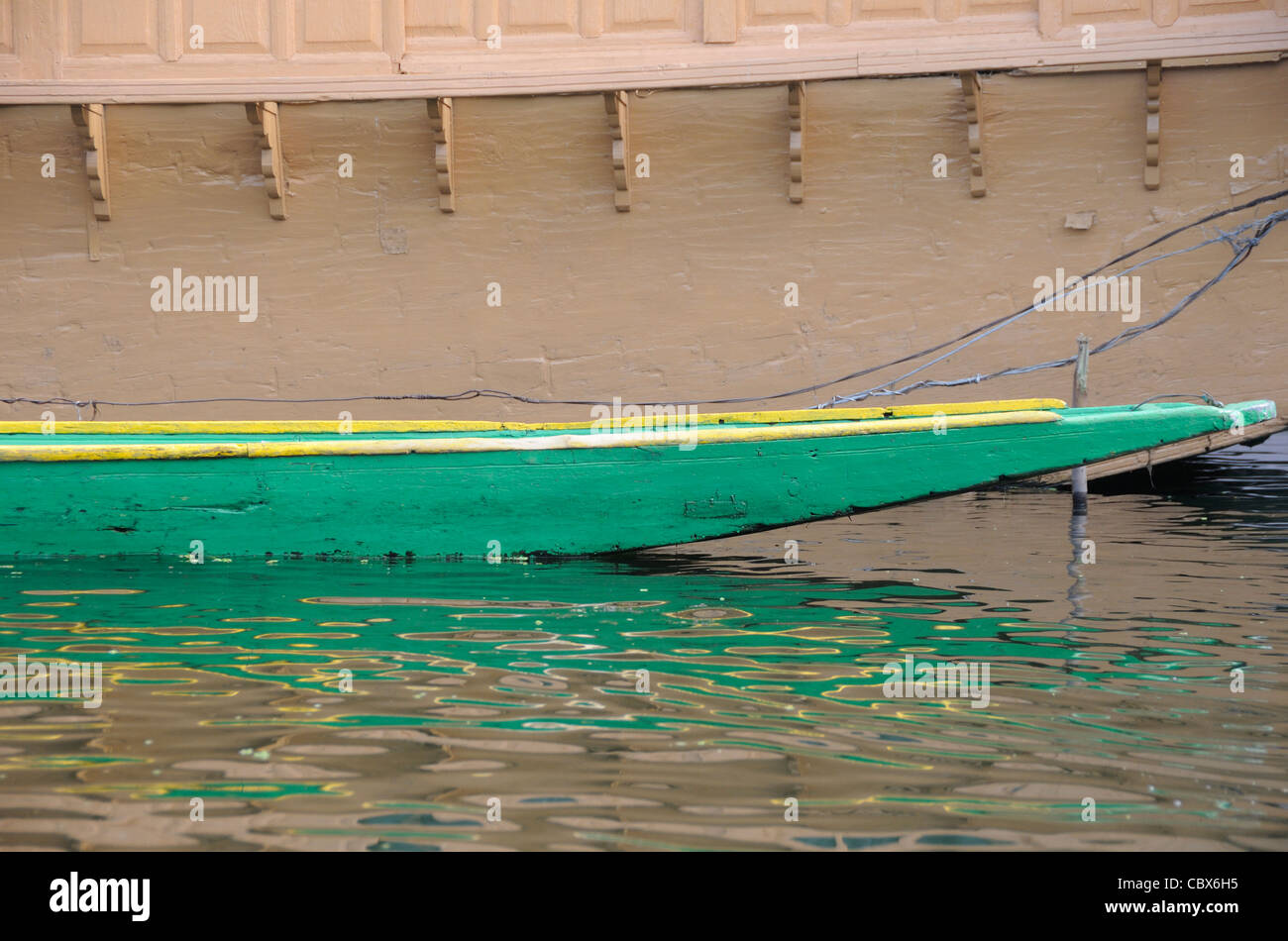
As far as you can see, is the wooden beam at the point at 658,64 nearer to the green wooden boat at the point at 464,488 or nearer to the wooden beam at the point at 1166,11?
the wooden beam at the point at 1166,11

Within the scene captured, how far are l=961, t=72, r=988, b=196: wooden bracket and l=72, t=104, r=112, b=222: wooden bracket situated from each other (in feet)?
23.6

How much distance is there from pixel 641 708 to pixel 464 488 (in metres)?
3.21

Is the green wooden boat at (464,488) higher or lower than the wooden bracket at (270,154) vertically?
lower

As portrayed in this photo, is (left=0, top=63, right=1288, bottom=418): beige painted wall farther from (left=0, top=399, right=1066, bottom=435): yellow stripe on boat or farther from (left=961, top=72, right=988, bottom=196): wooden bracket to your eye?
(left=0, top=399, right=1066, bottom=435): yellow stripe on boat

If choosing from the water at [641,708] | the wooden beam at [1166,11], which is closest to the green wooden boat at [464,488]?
the water at [641,708]

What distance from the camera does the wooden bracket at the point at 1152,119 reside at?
33.3ft

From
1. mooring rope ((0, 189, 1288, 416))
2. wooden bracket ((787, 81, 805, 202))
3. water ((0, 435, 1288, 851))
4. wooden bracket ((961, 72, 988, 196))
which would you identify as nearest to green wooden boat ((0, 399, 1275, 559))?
water ((0, 435, 1288, 851))

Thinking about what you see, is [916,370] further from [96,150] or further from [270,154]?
[96,150]

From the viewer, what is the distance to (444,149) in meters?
11.0

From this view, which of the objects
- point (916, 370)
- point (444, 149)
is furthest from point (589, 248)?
point (916, 370)

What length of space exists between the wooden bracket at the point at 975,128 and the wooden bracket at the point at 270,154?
5.68 m

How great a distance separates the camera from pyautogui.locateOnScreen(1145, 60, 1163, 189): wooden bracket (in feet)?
33.3

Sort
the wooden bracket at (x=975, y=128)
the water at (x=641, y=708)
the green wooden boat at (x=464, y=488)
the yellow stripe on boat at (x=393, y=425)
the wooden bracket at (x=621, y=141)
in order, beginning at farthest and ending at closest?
1. the wooden bracket at (x=621, y=141)
2. the wooden bracket at (x=975, y=128)
3. the yellow stripe on boat at (x=393, y=425)
4. the green wooden boat at (x=464, y=488)
5. the water at (x=641, y=708)

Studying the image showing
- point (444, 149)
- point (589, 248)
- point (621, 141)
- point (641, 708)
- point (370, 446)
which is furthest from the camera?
point (589, 248)
